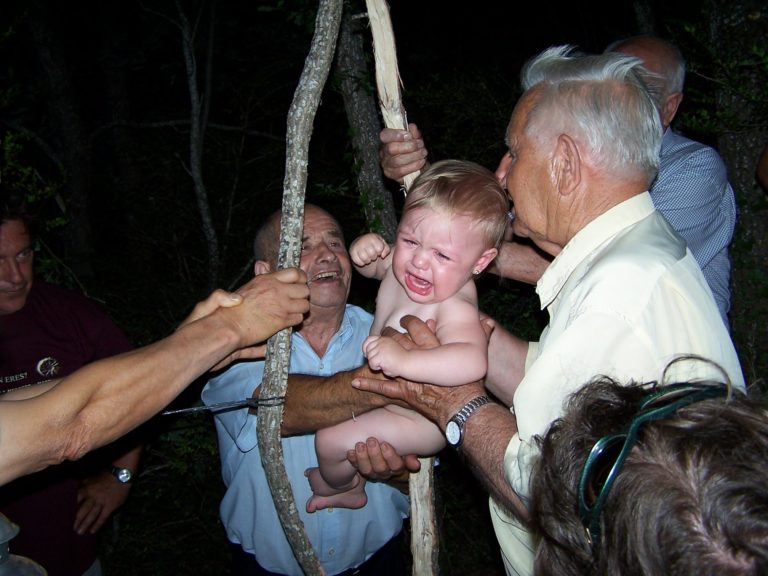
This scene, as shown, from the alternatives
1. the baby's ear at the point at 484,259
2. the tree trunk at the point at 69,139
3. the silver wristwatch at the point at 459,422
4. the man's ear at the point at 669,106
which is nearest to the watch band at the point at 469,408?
the silver wristwatch at the point at 459,422

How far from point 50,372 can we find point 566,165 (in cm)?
266

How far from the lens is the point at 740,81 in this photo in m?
4.17

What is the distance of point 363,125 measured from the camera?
364cm

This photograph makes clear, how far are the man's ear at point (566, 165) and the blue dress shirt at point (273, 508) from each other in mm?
1651

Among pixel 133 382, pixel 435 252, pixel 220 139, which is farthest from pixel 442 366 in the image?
pixel 220 139

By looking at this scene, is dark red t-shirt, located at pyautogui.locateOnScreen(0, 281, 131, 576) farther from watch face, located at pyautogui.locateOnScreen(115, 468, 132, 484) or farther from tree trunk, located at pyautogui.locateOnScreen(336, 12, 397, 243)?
tree trunk, located at pyautogui.locateOnScreen(336, 12, 397, 243)

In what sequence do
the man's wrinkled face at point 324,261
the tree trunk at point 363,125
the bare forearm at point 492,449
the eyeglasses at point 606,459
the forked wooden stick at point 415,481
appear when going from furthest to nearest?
1. the tree trunk at point 363,125
2. the man's wrinkled face at point 324,261
3. the forked wooden stick at point 415,481
4. the bare forearm at point 492,449
5. the eyeglasses at point 606,459

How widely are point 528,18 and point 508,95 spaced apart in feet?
16.0

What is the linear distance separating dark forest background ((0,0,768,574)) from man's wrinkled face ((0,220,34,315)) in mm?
1112

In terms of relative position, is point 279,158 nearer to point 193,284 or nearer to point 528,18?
point 193,284

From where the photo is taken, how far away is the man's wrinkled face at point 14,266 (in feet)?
10.5

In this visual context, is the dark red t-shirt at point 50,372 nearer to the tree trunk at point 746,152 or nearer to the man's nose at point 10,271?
the man's nose at point 10,271

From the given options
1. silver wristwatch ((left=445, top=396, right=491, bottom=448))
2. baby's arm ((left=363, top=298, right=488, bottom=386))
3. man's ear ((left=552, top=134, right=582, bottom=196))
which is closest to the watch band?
silver wristwatch ((left=445, top=396, right=491, bottom=448))

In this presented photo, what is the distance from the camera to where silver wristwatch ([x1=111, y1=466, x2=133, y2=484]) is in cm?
360
